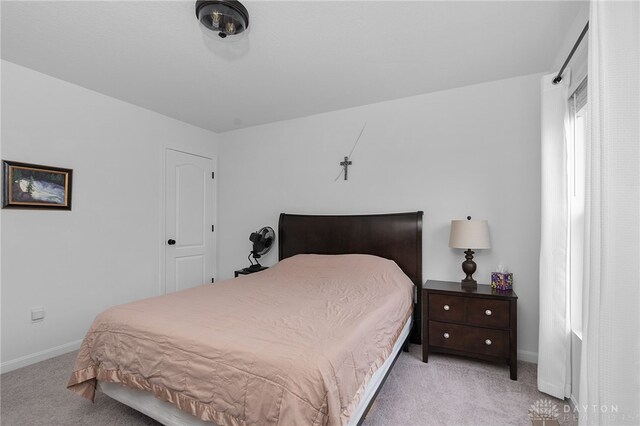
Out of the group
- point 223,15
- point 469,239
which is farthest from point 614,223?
point 223,15

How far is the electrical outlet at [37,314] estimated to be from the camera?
277 centimetres

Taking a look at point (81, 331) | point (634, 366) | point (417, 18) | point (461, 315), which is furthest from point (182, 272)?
point (634, 366)

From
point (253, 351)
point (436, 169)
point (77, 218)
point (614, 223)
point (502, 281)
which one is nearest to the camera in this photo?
point (614, 223)

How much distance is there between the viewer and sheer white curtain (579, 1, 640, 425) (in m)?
1.04

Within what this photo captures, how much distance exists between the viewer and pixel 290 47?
2.39 metres

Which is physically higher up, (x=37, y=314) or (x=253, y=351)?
(x=253, y=351)

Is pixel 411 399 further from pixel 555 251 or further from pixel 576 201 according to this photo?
pixel 576 201

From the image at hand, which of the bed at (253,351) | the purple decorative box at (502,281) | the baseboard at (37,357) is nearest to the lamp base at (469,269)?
the purple decorative box at (502,281)

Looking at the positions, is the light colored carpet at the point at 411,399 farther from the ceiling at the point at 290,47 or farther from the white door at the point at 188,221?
the ceiling at the point at 290,47

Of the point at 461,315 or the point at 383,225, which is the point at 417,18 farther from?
the point at 461,315

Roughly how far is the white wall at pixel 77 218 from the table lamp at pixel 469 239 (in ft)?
11.0

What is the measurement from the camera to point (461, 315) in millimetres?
2625

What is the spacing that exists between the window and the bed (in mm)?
1160

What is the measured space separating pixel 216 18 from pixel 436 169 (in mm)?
Answer: 2354
